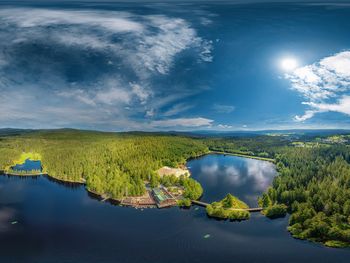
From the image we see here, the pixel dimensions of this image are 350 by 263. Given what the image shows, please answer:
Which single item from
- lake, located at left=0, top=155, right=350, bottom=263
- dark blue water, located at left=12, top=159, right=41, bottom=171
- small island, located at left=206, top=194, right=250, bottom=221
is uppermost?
dark blue water, located at left=12, top=159, right=41, bottom=171

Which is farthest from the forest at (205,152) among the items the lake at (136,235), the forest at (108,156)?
the lake at (136,235)

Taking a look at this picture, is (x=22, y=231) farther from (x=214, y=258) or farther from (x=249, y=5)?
(x=249, y=5)

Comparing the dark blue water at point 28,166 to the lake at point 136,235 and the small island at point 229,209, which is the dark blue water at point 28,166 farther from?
the small island at point 229,209

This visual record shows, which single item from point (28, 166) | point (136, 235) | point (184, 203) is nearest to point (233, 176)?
point (184, 203)

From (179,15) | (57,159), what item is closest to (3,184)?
(57,159)

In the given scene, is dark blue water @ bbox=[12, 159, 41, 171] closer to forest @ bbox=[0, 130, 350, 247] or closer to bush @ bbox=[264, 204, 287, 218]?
forest @ bbox=[0, 130, 350, 247]

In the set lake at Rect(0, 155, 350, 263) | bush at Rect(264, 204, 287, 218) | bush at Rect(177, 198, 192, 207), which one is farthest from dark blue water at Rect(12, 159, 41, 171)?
bush at Rect(264, 204, 287, 218)

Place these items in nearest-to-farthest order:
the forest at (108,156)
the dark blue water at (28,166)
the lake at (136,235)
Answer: the lake at (136,235) < the forest at (108,156) < the dark blue water at (28,166)

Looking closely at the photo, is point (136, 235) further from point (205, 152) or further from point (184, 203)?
point (205, 152)
